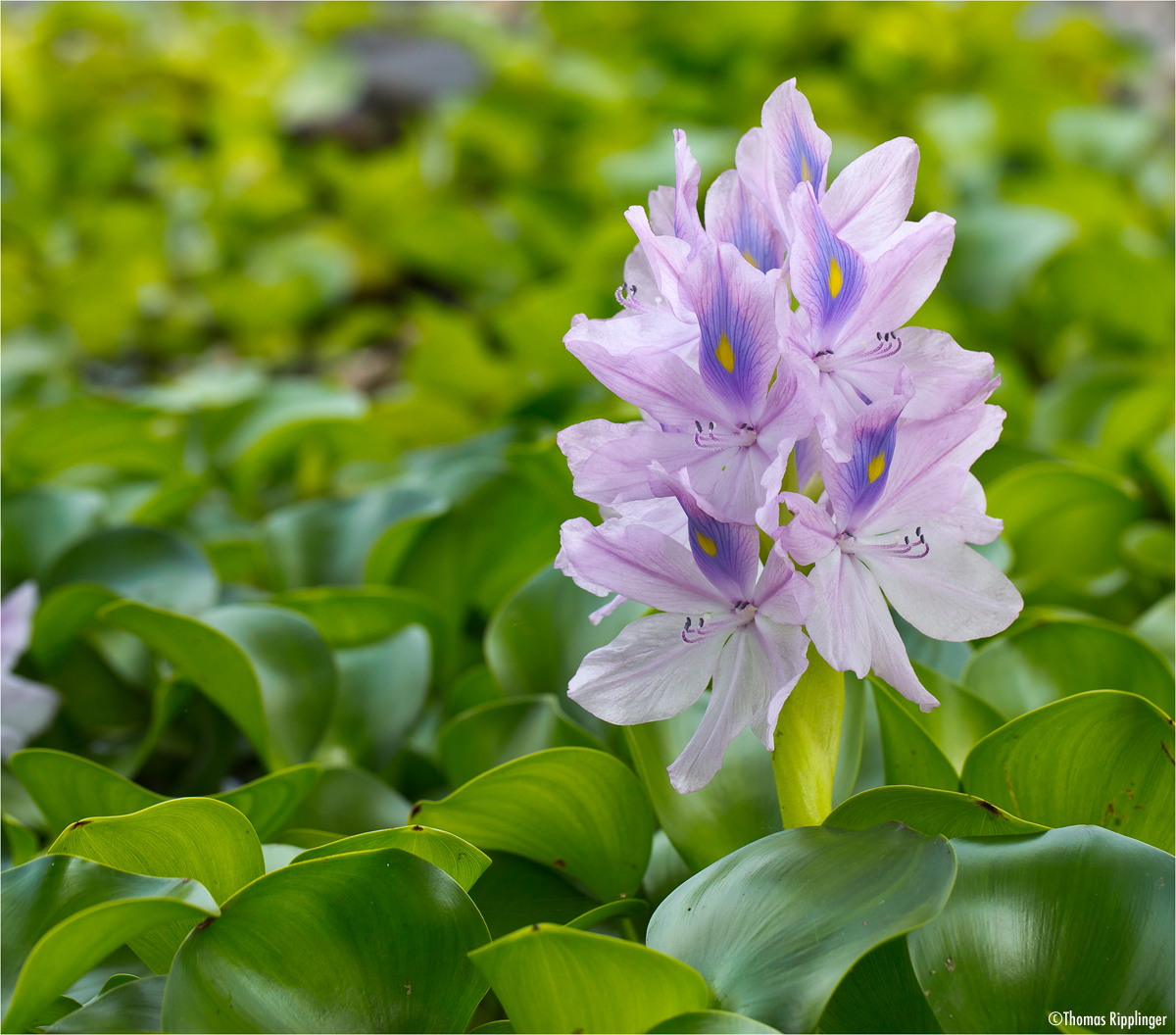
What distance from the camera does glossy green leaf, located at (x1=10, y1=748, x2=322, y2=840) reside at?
69cm

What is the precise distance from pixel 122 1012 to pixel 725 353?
455mm

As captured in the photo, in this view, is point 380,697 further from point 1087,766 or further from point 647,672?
point 1087,766

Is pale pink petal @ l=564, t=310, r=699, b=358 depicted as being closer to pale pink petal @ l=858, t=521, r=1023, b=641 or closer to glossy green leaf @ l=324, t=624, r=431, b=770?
pale pink petal @ l=858, t=521, r=1023, b=641

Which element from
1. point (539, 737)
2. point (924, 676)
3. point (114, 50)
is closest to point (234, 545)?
point (539, 737)

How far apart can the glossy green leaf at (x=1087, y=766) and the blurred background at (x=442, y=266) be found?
308 millimetres

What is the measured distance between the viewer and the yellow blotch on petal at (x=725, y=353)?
49cm

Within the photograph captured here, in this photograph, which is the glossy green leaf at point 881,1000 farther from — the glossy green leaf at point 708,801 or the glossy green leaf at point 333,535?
the glossy green leaf at point 333,535

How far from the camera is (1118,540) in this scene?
1.05 metres

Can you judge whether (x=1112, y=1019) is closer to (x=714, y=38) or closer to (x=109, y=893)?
(x=109, y=893)

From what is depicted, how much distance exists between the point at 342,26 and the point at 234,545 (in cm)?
280

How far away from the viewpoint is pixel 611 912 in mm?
594

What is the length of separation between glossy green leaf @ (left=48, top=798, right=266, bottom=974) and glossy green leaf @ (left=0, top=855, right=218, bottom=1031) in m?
0.02

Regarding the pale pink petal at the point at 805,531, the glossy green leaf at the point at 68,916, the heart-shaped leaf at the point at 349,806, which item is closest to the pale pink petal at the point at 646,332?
the pale pink petal at the point at 805,531

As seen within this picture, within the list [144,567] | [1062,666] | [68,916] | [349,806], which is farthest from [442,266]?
[68,916]
